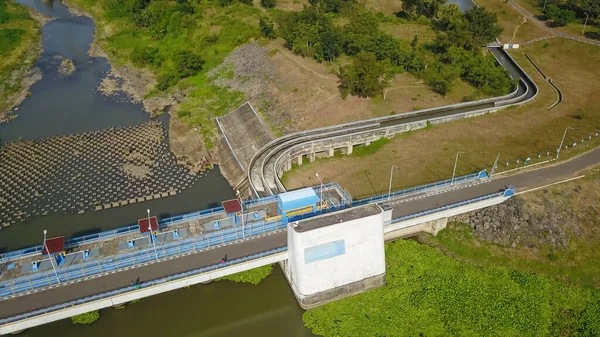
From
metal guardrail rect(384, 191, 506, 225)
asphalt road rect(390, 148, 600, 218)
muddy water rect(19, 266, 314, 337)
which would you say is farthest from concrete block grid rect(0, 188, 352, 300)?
asphalt road rect(390, 148, 600, 218)

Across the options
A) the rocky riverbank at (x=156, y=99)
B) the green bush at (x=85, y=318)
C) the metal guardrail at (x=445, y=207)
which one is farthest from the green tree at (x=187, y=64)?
the metal guardrail at (x=445, y=207)

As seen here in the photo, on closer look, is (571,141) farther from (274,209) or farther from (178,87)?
(178,87)

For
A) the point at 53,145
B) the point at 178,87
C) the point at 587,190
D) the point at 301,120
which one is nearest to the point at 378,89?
the point at 301,120

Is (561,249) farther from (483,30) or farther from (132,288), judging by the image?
(483,30)

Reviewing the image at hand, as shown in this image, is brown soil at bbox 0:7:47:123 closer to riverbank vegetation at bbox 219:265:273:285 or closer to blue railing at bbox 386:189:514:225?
riverbank vegetation at bbox 219:265:273:285

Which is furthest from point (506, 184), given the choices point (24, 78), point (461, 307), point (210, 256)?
point (24, 78)

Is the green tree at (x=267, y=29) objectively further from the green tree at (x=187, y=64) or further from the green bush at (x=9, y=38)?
the green bush at (x=9, y=38)
